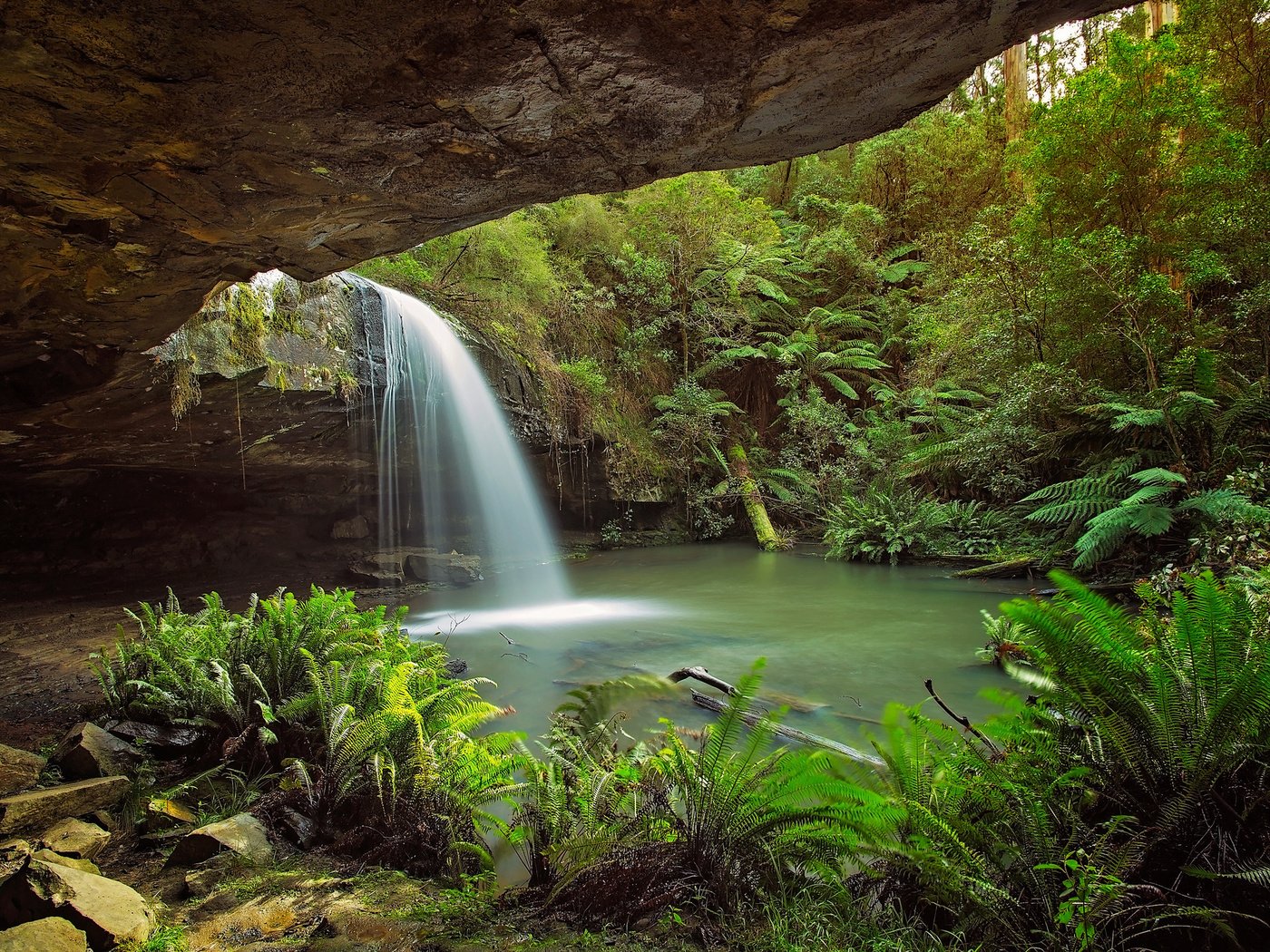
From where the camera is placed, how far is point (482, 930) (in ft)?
6.74

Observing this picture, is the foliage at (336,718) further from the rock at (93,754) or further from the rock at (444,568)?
the rock at (444,568)

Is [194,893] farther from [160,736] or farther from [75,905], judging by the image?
[160,736]

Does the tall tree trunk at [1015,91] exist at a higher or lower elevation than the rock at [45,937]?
higher

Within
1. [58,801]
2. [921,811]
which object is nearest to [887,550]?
[921,811]

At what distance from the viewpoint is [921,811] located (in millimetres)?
2090

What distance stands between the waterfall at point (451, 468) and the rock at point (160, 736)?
602cm

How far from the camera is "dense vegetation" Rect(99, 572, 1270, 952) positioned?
1.79m

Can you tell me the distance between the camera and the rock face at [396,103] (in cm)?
221

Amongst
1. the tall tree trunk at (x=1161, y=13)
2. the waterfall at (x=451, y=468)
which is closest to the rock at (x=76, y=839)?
the waterfall at (x=451, y=468)

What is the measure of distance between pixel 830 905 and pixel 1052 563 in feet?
27.4

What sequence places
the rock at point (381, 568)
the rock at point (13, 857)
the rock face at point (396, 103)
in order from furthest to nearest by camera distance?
1. the rock at point (381, 568)
2. the rock face at point (396, 103)
3. the rock at point (13, 857)

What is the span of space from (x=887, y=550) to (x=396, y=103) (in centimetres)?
1103

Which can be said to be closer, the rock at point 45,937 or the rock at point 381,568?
the rock at point 45,937

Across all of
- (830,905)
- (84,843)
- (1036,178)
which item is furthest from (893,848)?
(1036,178)
